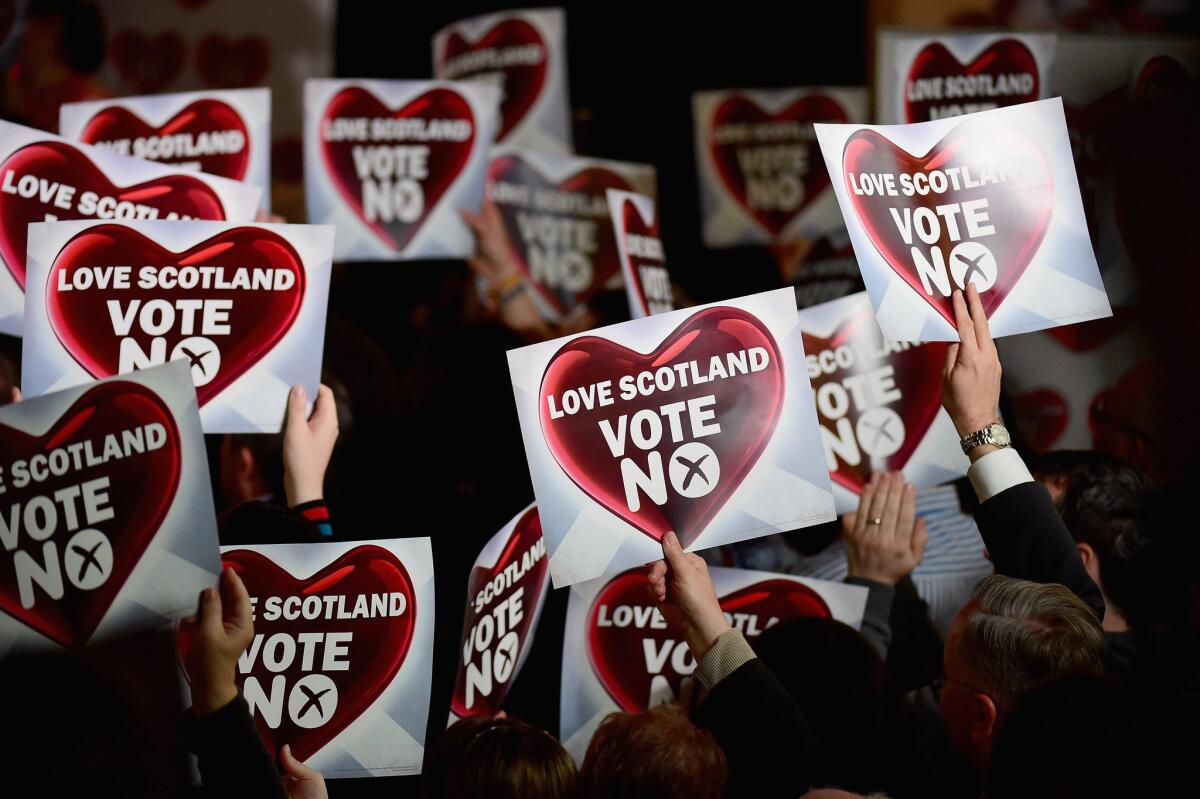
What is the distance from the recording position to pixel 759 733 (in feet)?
6.70

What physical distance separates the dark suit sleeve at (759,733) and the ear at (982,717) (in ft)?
0.91

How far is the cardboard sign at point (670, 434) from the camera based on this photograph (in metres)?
2.21

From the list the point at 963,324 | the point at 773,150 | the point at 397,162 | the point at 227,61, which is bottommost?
the point at 963,324

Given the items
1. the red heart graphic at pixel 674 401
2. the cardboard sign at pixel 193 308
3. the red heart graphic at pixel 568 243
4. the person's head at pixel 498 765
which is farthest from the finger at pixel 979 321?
the red heart graphic at pixel 568 243

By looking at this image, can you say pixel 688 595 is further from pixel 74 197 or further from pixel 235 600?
pixel 74 197

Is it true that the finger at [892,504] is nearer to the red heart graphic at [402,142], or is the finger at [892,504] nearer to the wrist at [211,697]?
the wrist at [211,697]

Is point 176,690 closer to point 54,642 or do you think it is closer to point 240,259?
point 54,642

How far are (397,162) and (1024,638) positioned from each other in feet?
8.38

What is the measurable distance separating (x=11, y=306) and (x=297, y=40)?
5.26 metres

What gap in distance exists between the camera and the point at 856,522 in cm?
278

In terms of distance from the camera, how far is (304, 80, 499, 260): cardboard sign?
3840 mm

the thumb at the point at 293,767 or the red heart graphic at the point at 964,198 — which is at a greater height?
the red heart graphic at the point at 964,198

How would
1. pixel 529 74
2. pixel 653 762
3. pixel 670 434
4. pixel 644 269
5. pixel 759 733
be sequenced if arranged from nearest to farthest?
pixel 653 762 < pixel 759 733 < pixel 670 434 < pixel 644 269 < pixel 529 74

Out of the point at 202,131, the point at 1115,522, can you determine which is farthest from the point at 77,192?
the point at 1115,522
